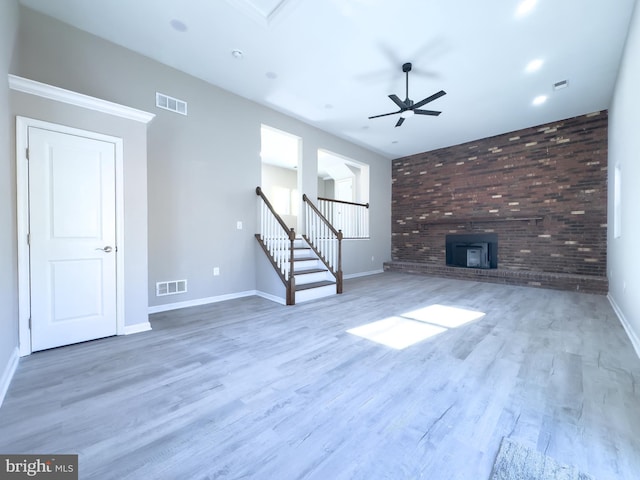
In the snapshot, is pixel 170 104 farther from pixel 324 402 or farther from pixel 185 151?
pixel 324 402

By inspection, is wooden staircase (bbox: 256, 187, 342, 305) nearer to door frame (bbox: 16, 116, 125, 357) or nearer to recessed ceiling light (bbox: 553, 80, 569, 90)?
door frame (bbox: 16, 116, 125, 357)

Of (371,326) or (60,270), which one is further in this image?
(371,326)

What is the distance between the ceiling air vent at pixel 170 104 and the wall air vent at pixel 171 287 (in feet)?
7.90

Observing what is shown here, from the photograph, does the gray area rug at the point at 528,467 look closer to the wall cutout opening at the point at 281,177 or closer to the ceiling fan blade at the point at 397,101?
the ceiling fan blade at the point at 397,101

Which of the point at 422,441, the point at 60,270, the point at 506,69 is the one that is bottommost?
the point at 422,441

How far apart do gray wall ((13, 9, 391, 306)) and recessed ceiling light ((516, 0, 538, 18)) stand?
365 cm

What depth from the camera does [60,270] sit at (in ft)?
8.13

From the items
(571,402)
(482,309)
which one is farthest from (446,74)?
(571,402)

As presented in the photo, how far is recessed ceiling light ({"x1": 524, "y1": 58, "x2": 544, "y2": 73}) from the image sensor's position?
3504 mm

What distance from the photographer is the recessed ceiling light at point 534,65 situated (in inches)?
138

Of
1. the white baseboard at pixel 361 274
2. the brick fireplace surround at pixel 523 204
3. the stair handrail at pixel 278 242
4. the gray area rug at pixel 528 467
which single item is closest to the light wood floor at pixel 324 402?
the gray area rug at pixel 528 467

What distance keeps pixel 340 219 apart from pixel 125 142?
4699 millimetres

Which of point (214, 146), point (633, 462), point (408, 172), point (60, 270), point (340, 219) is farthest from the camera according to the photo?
point (408, 172)

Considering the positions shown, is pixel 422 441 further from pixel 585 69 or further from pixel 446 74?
pixel 585 69
